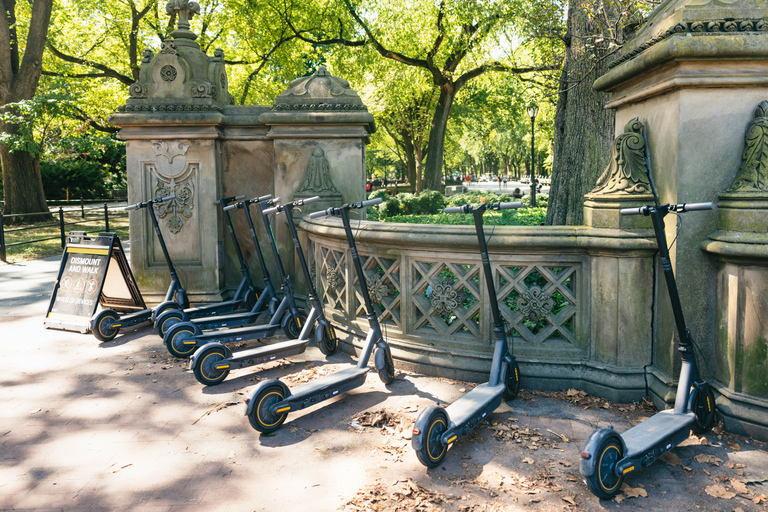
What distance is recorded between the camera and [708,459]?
354 centimetres

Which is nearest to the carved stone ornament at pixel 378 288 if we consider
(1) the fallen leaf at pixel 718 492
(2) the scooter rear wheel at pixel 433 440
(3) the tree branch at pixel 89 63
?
(2) the scooter rear wheel at pixel 433 440

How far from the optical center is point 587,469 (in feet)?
9.96

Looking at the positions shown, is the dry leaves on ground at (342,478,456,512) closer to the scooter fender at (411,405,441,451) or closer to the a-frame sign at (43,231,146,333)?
the scooter fender at (411,405,441,451)

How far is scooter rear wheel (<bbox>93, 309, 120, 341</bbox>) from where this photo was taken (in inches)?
257

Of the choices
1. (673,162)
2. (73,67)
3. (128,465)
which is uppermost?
(73,67)

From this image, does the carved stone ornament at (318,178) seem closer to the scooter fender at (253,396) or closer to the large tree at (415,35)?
the scooter fender at (253,396)

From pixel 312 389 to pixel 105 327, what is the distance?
11.5 feet

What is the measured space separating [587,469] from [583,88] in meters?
5.95

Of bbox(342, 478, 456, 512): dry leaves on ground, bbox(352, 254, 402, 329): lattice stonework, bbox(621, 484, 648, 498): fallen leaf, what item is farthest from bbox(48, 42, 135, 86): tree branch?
bbox(621, 484, 648, 498): fallen leaf

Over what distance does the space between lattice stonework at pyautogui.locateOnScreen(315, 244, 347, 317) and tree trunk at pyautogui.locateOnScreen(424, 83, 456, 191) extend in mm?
17845

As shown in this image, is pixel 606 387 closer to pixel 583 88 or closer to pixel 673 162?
pixel 673 162

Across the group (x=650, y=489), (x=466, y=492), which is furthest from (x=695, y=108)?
(x=466, y=492)

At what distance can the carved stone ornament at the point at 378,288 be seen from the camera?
213 inches

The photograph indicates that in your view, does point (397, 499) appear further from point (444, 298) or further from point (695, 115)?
point (695, 115)
